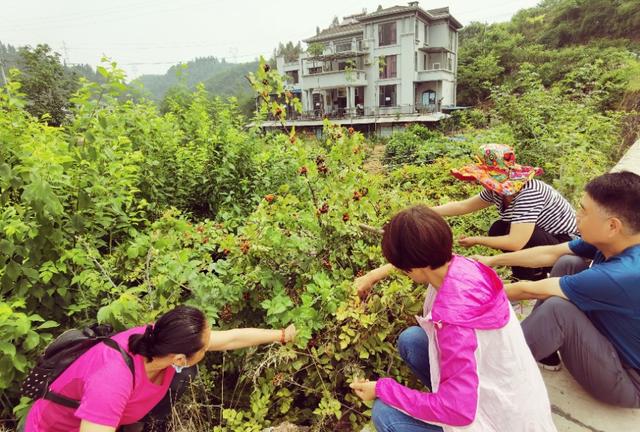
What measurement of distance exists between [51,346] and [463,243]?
2881 millimetres

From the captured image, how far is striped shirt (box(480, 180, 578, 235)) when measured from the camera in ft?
9.25

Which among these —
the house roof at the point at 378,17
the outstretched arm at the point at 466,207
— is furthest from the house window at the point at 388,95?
the outstretched arm at the point at 466,207

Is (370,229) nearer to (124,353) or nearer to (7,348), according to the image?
(124,353)

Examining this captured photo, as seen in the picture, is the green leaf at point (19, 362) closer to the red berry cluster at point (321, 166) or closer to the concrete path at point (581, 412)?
the red berry cluster at point (321, 166)

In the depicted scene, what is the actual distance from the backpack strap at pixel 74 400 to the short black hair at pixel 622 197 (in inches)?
98.7

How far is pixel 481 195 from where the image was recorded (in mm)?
3234

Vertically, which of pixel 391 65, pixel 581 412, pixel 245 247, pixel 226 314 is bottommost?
pixel 581 412

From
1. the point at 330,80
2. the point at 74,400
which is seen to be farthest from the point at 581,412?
the point at 330,80

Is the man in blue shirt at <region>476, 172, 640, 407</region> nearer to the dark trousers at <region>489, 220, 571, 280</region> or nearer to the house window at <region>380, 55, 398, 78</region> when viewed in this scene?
the dark trousers at <region>489, 220, 571, 280</region>

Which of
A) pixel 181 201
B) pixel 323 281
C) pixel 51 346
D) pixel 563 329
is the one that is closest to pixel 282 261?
pixel 323 281

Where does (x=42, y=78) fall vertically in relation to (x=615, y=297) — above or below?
above

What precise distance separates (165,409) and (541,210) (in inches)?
122

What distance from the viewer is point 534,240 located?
299 cm

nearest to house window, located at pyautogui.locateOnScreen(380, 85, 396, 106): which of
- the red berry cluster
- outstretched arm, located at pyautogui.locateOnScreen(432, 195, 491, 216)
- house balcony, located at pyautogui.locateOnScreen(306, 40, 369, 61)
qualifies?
house balcony, located at pyautogui.locateOnScreen(306, 40, 369, 61)
